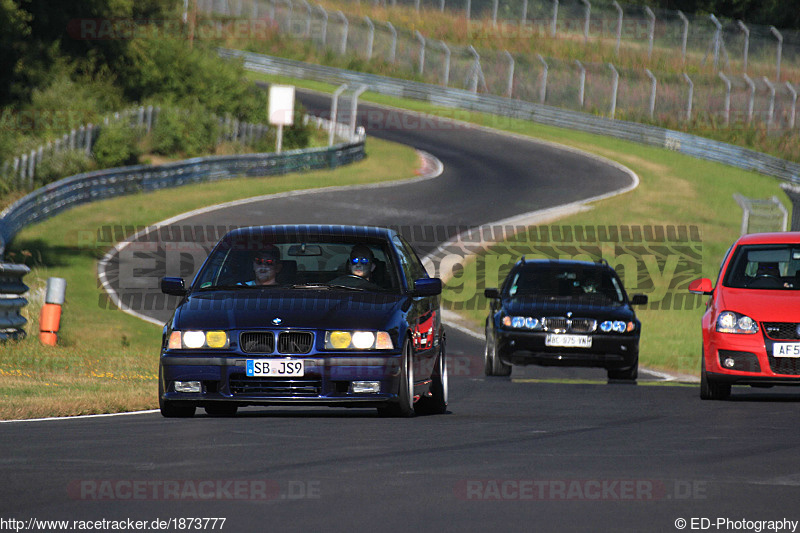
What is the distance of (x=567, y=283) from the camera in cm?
1850

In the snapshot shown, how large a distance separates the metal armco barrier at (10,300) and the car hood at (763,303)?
331 inches

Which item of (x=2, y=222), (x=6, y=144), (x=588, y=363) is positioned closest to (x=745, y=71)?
(x=6, y=144)

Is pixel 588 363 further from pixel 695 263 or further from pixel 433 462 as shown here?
pixel 695 263

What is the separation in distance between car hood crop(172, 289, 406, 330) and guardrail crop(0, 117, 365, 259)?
1906 cm

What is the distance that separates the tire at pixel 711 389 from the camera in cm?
1464

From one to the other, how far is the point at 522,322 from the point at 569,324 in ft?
1.94

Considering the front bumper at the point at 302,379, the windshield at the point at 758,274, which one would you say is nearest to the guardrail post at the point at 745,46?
the windshield at the point at 758,274

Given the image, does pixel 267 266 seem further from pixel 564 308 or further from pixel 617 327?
pixel 617 327

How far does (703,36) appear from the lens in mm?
64938

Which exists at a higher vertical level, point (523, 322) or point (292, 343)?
point (292, 343)

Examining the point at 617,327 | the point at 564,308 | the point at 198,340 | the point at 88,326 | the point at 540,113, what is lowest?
the point at 540,113

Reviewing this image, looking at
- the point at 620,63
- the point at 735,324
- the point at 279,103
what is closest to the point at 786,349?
the point at 735,324

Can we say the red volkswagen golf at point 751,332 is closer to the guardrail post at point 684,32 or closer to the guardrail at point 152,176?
the guardrail at point 152,176

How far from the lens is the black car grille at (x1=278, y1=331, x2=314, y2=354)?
10.4 metres
